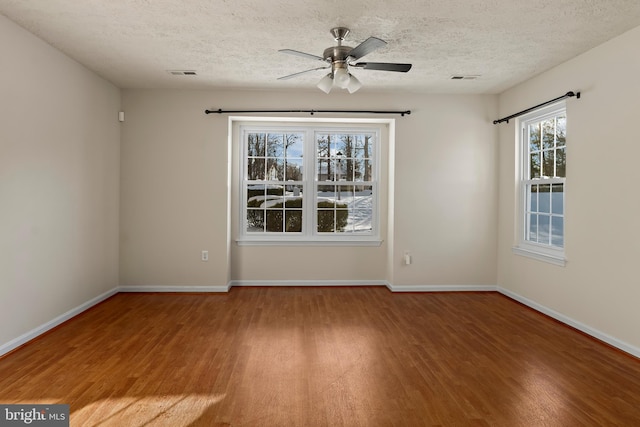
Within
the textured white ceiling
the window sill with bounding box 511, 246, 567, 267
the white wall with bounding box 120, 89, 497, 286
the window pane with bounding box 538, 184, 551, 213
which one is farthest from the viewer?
the white wall with bounding box 120, 89, 497, 286

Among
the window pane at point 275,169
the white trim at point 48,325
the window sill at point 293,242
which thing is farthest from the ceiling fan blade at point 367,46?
the white trim at point 48,325

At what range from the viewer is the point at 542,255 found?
4480 mm

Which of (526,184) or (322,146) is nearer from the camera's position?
(526,184)

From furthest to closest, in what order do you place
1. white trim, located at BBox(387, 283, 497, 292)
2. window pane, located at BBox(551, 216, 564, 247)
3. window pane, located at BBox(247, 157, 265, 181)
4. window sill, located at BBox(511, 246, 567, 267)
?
window pane, located at BBox(247, 157, 265, 181) < white trim, located at BBox(387, 283, 497, 292) < window pane, located at BBox(551, 216, 564, 247) < window sill, located at BBox(511, 246, 567, 267)

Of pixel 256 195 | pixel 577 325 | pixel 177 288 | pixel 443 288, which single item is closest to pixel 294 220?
pixel 256 195

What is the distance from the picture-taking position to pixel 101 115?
4711 millimetres

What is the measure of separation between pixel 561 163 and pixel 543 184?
37 cm

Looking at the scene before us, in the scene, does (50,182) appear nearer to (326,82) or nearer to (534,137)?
(326,82)

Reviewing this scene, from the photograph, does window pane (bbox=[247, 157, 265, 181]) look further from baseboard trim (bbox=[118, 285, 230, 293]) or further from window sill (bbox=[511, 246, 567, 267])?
window sill (bbox=[511, 246, 567, 267])

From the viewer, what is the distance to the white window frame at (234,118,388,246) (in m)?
5.65

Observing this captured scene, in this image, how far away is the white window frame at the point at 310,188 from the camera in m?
5.65

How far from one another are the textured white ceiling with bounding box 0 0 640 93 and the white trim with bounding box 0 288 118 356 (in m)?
2.61

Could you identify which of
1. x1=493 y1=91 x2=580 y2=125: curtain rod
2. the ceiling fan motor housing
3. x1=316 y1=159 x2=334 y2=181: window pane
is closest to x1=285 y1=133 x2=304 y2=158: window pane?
x1=316 y1=159 x2=334 y2=181: window pane

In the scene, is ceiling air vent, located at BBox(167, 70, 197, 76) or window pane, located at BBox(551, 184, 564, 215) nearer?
window pane, located at BBox(551, 184, 564, 215)
